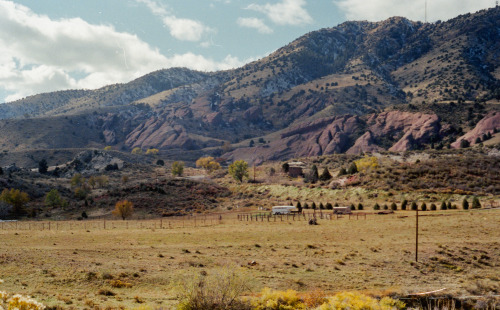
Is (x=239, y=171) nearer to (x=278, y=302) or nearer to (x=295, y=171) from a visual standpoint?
(x=295, y=171)

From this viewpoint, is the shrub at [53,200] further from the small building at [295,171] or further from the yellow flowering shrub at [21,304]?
the yellow flowering shrub at [21,304]

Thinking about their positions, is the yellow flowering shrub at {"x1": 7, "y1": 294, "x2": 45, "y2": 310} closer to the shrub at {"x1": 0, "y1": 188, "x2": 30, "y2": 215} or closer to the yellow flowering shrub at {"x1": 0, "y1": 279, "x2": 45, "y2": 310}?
the yellow flowering shrub at {"x1": 0, "y1": 279, "x2": 45, "y2": 310}

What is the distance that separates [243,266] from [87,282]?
40.9 feet

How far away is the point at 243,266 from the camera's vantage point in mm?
31312

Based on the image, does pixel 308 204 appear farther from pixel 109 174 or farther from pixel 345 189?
pixel 109 174

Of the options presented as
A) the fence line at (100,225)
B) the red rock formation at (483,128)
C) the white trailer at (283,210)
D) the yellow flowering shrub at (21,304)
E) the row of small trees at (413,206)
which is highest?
the red rock formation at (483,128)

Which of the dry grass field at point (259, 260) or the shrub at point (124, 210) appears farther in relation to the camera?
the shrub at point (124, 210)

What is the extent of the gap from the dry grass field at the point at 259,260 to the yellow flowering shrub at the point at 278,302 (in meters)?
4.54

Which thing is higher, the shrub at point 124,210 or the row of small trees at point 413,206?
the row of small trees at point 413,206

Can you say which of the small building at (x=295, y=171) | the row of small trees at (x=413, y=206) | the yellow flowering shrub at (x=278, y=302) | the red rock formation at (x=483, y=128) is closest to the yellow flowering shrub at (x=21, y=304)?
the yellow flowering shrub at (x=278, y=302)

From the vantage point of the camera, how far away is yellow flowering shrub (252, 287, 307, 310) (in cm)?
1778

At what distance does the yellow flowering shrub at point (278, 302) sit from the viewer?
17.8 metres

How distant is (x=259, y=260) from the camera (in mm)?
33906

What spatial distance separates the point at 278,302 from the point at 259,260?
51.3ft
